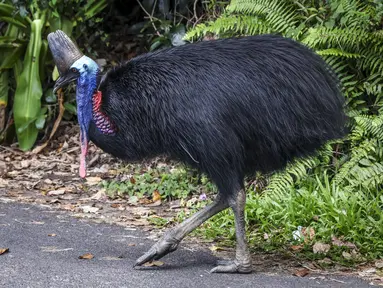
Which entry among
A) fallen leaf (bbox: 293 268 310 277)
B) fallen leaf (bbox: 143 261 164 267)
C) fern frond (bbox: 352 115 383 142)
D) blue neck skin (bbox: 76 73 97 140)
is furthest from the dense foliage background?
blue neck skin (bbox: 76 73 97 140)

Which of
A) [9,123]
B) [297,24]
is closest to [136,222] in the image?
[297,24]

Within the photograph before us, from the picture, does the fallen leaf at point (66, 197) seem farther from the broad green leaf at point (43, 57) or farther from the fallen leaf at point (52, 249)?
the broad green leaf at point (43, 57)

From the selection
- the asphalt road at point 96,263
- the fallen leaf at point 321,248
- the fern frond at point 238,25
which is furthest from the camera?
the fern frond at point 238,25

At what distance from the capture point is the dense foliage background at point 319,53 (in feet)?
17.8

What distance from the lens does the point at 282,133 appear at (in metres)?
4.41

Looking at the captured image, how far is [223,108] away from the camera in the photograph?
435 centimetres

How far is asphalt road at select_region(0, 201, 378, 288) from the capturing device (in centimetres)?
429

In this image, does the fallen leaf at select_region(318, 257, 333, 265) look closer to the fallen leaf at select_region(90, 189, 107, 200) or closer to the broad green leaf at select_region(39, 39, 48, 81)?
the fallen leaf at select_region(90, 189, 107, 200)

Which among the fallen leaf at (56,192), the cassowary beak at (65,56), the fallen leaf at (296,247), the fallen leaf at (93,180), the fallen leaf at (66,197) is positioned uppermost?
the cassowary beak at (65,56)

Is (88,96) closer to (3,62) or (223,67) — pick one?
(223,67)

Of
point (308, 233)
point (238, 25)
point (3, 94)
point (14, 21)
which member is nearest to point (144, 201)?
point (238, 25)

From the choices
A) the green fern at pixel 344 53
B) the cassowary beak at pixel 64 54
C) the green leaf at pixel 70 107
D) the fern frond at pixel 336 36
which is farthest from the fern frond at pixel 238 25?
the green leaf at pixel 70 107

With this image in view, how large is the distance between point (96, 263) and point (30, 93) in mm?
3755

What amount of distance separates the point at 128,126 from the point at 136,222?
166cm
